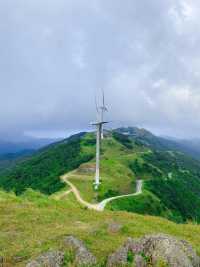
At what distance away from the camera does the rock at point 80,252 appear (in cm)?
2075

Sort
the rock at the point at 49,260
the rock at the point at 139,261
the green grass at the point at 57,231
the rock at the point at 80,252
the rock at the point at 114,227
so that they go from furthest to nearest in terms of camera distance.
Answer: the rock at the point at 114,227 < the green grass at the point at 57,231 < the rock at the point at 80,252 < the rock at the point at 49,260 < the rock at the point at 139,261

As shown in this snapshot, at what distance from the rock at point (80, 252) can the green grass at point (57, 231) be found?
0.51m

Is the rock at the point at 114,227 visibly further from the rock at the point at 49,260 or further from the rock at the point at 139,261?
the rock at the point at 139,261

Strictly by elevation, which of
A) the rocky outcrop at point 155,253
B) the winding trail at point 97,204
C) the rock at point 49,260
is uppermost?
the rocky outcrop at point 155,253

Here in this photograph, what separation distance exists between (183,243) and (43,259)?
8.67 metres

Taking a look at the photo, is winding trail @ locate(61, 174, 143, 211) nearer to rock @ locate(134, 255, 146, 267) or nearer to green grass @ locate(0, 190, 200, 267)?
green grass @ locate(0, 190, 200, 267)

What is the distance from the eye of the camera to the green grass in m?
23.2

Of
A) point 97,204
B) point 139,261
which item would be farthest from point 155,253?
point 97,204

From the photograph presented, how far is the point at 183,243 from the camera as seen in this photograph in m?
23.1

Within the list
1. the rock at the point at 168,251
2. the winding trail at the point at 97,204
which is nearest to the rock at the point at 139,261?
the rock at the point at 168,251

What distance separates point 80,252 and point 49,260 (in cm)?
193

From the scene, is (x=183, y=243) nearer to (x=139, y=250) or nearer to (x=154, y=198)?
(x=139, y=250)

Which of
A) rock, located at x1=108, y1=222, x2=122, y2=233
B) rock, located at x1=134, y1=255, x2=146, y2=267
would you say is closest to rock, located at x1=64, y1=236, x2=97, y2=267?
rock, located at x1=134, y1=255, x2=146, y2=267

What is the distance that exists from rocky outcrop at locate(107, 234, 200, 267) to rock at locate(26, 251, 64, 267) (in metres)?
2.76
